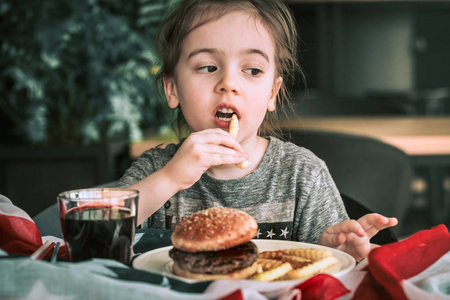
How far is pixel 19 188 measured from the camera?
2.92 metres

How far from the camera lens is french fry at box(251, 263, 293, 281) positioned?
635 millimetres

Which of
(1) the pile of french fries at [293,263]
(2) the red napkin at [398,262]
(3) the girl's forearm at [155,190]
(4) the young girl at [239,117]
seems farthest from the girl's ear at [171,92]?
(2) the red napkin at [398,262]

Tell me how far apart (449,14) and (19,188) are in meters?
6.49

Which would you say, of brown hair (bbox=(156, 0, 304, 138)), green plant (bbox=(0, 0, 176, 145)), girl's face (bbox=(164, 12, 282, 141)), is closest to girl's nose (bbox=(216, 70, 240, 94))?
girl's face (bbox=(164, 12, 282, 141))

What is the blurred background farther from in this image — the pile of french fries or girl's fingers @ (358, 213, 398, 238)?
the pile of french fries

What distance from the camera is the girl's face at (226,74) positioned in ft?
3.97

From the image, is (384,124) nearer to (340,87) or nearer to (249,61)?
(249,61)

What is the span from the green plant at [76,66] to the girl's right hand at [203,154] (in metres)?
1.85

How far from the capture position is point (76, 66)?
301 centimetres

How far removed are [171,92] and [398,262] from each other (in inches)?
36.0

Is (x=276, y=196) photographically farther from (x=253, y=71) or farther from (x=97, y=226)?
(x=97, y=226)

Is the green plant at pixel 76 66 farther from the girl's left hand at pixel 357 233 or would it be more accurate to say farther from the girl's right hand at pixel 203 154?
the girl's left hand at pixel 357 233

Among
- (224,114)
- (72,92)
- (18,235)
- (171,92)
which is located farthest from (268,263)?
(72,92)

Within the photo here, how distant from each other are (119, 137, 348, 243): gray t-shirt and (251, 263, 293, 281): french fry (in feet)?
2.00
